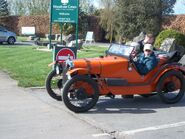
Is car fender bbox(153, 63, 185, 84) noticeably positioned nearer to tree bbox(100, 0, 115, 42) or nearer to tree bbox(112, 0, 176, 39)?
tree bbox(112, 0, 176, 39)

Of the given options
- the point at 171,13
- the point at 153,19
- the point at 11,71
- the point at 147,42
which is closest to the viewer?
the point at 147,42

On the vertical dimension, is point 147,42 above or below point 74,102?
above

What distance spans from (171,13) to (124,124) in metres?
28.3

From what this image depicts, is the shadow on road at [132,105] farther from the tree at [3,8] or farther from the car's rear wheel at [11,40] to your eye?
the tree at [3,8]

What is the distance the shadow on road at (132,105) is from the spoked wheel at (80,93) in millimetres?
196

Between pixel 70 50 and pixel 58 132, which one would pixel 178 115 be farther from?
pixel 70 50

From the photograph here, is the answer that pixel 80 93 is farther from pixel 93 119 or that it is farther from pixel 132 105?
pixel 132 105

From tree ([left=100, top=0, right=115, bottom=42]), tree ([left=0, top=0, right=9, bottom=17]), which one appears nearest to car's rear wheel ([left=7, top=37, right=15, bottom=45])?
tree ([left=100, top=0, right=115, bottom=42])

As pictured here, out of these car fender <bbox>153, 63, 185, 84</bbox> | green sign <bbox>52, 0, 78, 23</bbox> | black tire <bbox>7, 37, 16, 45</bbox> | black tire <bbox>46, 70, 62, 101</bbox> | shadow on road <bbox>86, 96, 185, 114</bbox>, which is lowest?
black tire <bbox>7, 37, 16, 45</bbox>

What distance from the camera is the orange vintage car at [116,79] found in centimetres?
842

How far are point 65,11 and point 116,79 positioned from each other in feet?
14.4

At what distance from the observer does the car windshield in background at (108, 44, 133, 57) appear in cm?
916

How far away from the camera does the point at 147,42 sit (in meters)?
9.73

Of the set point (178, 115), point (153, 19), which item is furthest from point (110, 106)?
point (153, 19)
